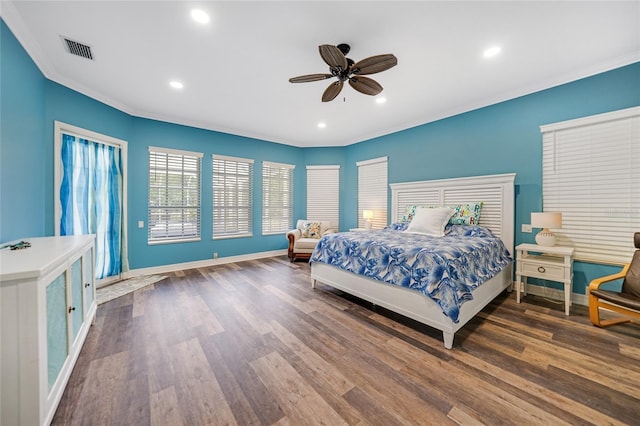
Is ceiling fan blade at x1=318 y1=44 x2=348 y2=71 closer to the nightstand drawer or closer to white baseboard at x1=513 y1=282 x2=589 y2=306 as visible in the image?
the nightstand drawer

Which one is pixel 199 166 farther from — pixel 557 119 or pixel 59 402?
pixel 557 119

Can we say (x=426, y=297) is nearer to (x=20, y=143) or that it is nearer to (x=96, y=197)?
(x=20, y=143)

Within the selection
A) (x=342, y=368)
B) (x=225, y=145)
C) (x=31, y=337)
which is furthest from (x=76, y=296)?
(x=225, y=145)

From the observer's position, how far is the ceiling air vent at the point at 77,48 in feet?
7.85

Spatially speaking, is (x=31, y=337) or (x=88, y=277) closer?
(x=31, y=337)

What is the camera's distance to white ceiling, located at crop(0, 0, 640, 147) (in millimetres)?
1998

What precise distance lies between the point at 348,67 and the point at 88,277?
3360 mm

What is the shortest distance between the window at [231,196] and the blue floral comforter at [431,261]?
2.69 m

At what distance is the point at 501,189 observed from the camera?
11.4ft

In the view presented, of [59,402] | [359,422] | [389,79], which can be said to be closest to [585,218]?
[389,79]

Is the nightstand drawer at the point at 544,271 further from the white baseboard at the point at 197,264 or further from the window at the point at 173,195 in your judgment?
the window at the point at 173,195

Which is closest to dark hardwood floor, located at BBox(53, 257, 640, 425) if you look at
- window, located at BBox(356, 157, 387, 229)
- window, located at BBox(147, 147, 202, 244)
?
window, located at BBox(147, 147, 202, 244)

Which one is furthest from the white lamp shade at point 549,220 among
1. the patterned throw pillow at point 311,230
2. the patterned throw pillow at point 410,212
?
the patterned throw pillow at point 311,230

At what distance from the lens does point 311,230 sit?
562cm
